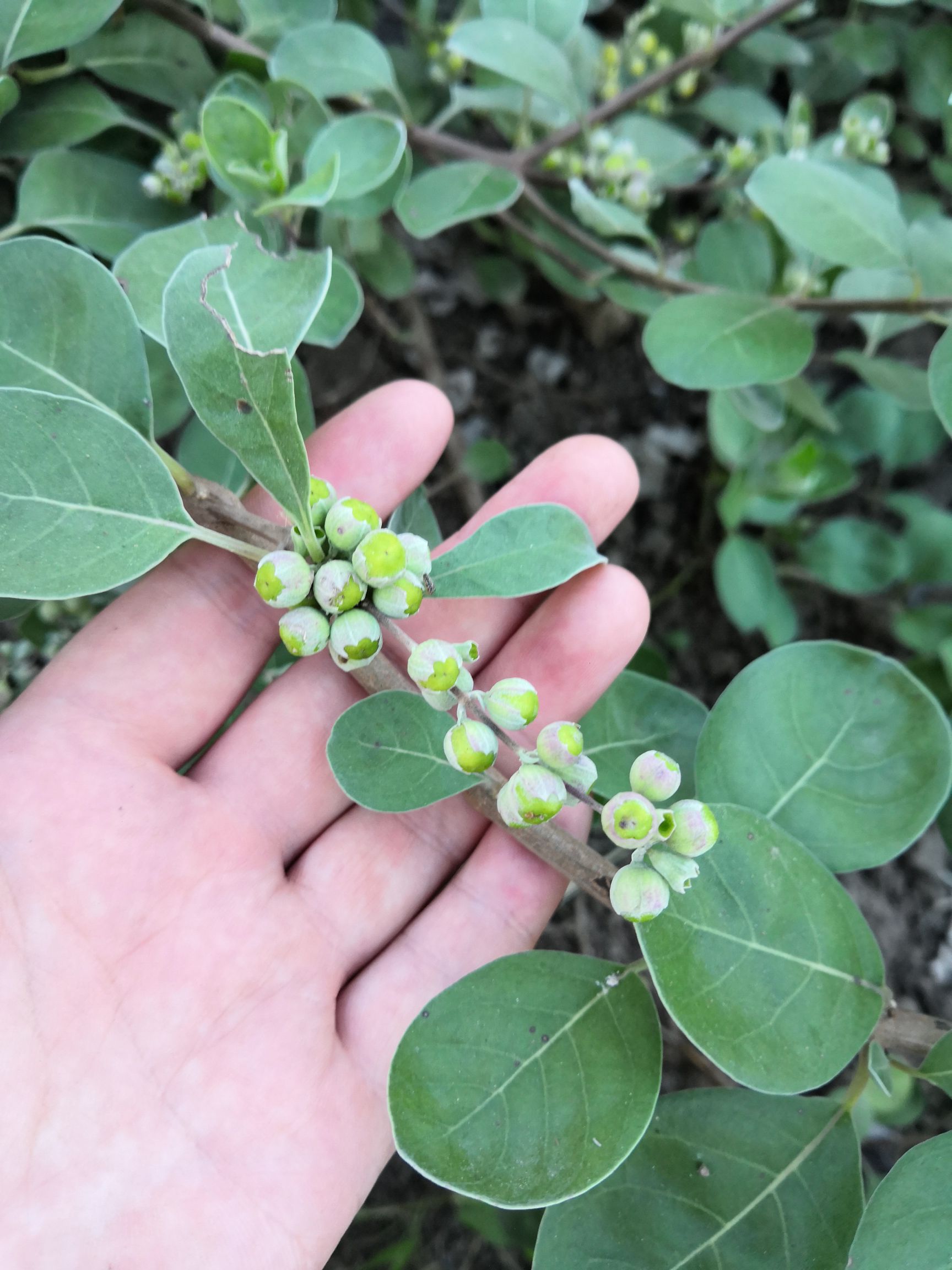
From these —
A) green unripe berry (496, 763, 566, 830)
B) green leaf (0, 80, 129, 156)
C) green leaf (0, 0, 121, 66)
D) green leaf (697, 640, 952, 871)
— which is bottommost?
green leaf (697, 640, 952, 871)

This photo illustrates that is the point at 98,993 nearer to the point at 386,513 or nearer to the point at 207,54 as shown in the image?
the point at 386,513

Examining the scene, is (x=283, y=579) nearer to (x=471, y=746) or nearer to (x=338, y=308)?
(x=471, y=746)

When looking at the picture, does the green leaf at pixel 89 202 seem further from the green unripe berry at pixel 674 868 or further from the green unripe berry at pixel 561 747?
the green unripe berry at pixel 674 868

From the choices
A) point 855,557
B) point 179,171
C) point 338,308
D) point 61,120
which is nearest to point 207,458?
point 338,308

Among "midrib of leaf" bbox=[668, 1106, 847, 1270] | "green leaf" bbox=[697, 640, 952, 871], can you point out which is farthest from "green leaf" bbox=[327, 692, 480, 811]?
"midrib of leaf" bbox=[668, 1106, 847, 1270]

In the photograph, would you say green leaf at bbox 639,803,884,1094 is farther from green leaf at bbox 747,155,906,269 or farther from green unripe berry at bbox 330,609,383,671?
green leaf at bbox 747,155,906,269

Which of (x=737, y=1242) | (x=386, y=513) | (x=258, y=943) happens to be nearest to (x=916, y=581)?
(x=386, y=513)
